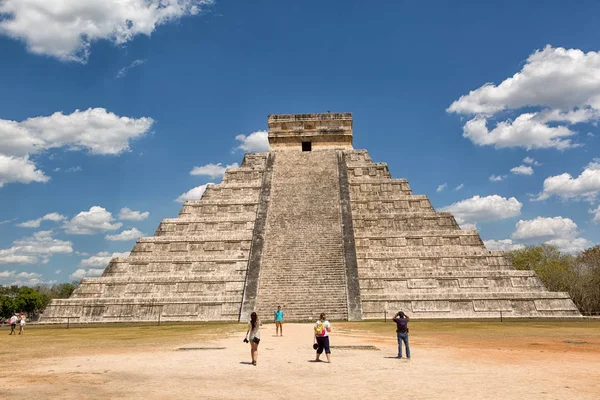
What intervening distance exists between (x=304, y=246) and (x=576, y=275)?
25410 millimetres

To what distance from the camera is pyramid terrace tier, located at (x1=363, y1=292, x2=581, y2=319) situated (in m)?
21.3

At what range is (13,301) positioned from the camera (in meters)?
56.8

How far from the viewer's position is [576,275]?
38.1 m

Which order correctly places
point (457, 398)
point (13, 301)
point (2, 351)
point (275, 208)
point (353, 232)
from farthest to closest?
point (13, 301) → point (275, 208) → point (353, 232) → point (2, 351) → point (457, 398)

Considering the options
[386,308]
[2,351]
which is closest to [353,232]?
[386,308]

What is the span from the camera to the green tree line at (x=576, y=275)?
120ft

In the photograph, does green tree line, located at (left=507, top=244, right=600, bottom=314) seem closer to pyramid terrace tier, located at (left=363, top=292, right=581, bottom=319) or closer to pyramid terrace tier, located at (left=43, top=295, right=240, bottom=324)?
pyramid terrace tier, located at (left=363, top=292, right=581, bottom=319)

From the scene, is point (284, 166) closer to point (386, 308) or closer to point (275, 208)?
point (275, 208)

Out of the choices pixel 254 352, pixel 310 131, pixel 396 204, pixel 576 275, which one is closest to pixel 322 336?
Answer: pixel 254 352

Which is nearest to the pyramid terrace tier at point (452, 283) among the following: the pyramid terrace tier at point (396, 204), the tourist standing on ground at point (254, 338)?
the pyramid terrace tier at point (396, 204)

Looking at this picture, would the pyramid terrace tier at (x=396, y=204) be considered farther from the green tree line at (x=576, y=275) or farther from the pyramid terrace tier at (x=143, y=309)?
the green tree line at (x=576, y=275)

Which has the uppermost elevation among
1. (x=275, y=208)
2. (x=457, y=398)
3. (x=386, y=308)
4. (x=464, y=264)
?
(x=275, y=208)

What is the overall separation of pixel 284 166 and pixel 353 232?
29.9ft

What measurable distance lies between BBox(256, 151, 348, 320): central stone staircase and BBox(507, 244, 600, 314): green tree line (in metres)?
20.1
